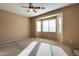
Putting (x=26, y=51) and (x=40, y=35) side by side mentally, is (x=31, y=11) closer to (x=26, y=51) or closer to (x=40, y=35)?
(x=40, y=35)

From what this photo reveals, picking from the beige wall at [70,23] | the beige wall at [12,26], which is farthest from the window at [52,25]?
the beige wall at [12,26]

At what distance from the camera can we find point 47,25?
2.18 meters

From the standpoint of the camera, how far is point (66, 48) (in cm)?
192

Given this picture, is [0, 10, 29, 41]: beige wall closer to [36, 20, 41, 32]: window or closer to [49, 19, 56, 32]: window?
[36, 20, 41, 32]: window

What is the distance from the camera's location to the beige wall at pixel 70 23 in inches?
77.7

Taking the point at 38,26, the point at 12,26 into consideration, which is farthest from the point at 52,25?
the point at 12,26

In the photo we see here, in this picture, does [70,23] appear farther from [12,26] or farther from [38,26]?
[12,26]

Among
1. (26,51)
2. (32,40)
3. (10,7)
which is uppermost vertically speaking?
(10,7)

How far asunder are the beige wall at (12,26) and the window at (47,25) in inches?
11.5

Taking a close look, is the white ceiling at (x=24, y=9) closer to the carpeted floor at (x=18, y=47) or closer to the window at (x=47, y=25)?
the window at (x=47, y=25)

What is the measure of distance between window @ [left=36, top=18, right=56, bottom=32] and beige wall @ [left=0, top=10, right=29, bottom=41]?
29 cm

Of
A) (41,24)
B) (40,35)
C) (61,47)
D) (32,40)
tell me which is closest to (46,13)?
(41,24)

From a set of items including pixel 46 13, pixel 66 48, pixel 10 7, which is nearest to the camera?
pixel 10 7

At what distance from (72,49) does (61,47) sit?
23cm
